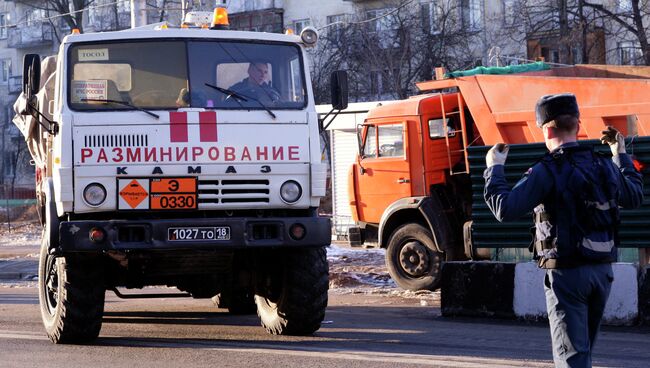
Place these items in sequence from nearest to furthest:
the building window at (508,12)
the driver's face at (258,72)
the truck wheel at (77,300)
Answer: the truck wheel at (77,300), the driver's face at (258,72), the building window at (508,12)

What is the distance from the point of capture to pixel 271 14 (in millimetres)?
48094

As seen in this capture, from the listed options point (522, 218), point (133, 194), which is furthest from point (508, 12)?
point (133, 194)

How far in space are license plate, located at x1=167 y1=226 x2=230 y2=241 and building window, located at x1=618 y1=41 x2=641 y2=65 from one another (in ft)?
86.4

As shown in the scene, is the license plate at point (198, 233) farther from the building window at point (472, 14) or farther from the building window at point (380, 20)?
the building window at point (472, 14)

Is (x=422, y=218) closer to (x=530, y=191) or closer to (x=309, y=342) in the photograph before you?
(x=309, y=342)

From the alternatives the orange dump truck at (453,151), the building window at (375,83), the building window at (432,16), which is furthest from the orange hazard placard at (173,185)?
the building window at (375,83)

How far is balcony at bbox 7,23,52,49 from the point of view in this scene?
191ft

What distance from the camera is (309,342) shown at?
32.8 feet

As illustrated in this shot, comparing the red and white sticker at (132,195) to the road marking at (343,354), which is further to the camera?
the red and white sticker at (132,195)

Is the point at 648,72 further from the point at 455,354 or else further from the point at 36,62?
the point at 36,62

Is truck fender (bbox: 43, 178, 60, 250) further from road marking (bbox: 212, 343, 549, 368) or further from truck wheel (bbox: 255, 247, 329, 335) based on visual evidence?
truck wheel (bbox: 255, 247, 329, 335)

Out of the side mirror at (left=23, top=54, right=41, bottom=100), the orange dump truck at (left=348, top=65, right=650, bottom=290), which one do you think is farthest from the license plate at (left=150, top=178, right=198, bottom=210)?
the orange dump truck at (left=348, top=65, right=650, bottom=290)

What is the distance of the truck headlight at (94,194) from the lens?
955 centimetres

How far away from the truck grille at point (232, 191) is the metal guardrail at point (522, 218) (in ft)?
15.5
